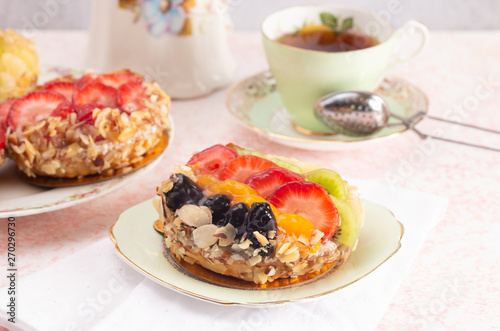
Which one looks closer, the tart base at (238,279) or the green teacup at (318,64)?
the tart base at (238,279)

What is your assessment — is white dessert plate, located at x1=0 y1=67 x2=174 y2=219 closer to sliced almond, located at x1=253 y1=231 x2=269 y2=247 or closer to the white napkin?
the white napkin

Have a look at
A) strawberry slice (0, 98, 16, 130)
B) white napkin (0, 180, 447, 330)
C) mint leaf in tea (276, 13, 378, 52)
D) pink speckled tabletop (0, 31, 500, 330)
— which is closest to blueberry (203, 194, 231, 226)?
white napkin (0, 180, 447, 330)

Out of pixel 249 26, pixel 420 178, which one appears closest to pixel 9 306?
pixel 420 178

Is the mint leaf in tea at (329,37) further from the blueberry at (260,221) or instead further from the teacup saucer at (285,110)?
the blueberry at (260,221)

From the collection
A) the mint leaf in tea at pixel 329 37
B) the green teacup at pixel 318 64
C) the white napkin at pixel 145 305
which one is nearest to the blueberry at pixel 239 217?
the white napkin at pixel 145 305

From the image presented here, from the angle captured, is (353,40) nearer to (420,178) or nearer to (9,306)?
(420,178)

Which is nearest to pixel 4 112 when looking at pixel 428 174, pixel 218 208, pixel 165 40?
pixel 165 40

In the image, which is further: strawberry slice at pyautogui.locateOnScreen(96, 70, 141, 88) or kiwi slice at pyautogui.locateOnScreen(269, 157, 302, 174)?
strawberry slice at pyautogui.locateOnScreen(96, 70, 141, 88)
